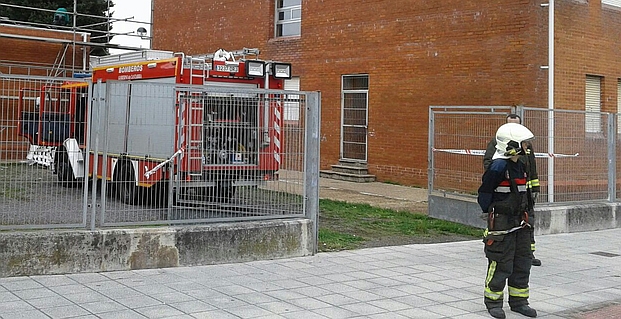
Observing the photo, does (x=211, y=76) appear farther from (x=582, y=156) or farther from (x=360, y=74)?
(x=360, y=74)

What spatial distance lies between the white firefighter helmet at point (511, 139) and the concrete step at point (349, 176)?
13.0 metres

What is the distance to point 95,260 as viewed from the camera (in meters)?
8.27

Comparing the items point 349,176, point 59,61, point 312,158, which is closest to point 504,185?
point 312,158

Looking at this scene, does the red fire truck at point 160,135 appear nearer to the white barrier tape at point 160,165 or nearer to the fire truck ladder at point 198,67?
the white barrier tape at point 160,165

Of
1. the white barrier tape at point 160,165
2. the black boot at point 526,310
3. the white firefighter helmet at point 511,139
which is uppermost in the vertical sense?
the white firefighter helmet at point 511,139

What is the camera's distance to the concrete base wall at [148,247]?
7906mm

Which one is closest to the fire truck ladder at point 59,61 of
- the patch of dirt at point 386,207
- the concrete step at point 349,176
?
the concrete step at point 349,176

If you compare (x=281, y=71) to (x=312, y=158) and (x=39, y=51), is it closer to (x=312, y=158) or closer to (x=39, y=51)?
(x=312, y=158)

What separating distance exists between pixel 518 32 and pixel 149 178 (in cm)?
1085

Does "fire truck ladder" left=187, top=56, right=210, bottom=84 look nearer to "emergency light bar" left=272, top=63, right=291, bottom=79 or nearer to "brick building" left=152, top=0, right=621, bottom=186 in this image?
"emergency light bar" left=272, top=63, right=291, bottom=79

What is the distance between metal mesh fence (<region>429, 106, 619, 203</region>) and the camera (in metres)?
12.8

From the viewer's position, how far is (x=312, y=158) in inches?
390

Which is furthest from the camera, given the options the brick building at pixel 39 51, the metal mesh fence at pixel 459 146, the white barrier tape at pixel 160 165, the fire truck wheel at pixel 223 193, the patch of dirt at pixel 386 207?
the brick building at pixel 39 51

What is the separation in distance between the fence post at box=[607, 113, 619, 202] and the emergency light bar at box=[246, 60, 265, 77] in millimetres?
7004
